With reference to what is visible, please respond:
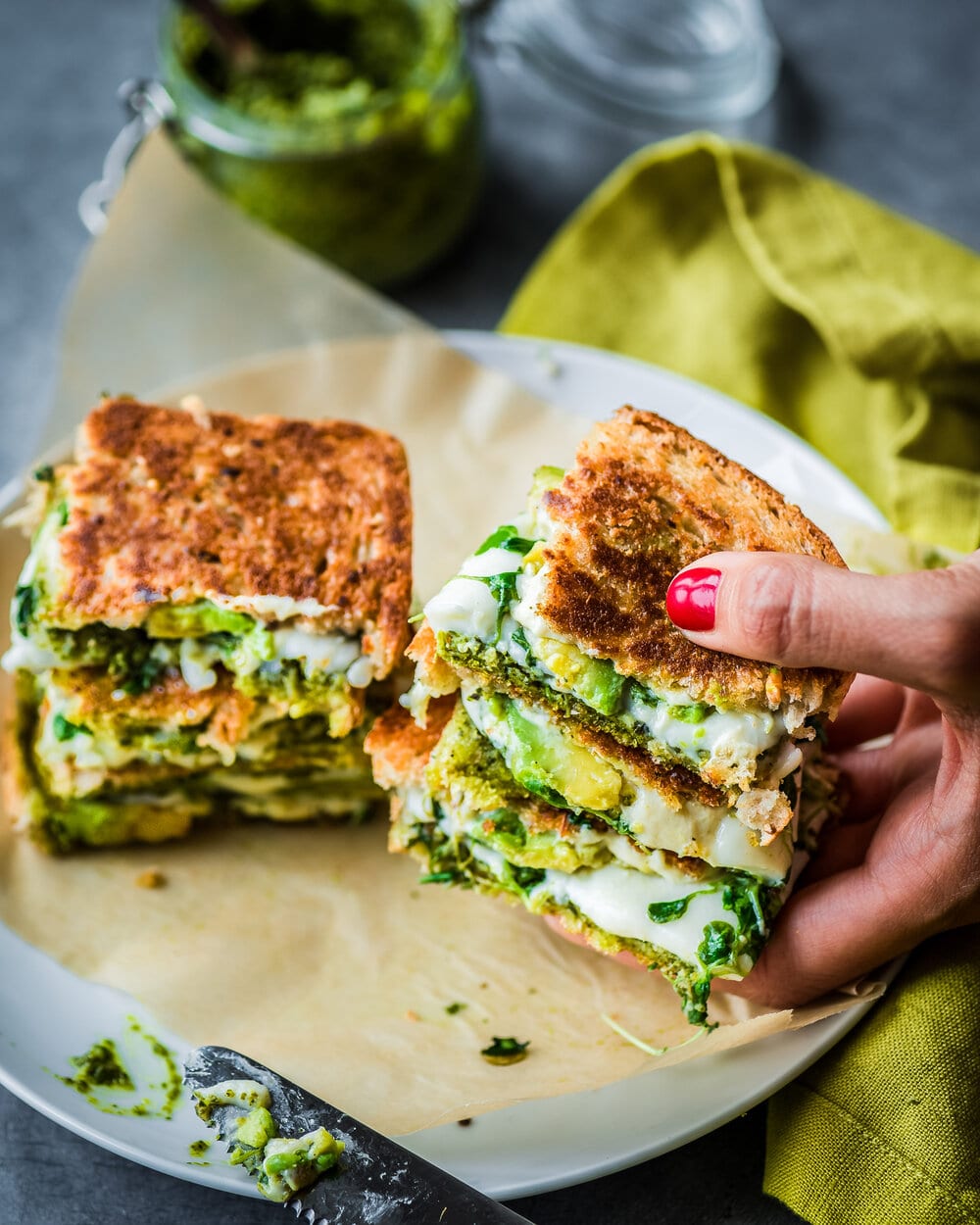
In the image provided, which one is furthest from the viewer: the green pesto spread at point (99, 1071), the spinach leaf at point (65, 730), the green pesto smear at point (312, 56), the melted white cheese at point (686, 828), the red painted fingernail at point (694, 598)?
the green pesto smear at point (312, 56)

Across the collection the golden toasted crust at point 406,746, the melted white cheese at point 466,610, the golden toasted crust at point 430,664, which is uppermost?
the melted white cheese at point 466,610

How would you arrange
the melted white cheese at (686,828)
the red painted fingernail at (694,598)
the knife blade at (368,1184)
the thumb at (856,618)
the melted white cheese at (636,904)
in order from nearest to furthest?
1. the thumb at (856,618)
2. the red painted fingernail at (694,598)
3. the knife blade at (368,1184)
4. the melted white cheese at (686,828)
5. the melted white cheese at (636,904)

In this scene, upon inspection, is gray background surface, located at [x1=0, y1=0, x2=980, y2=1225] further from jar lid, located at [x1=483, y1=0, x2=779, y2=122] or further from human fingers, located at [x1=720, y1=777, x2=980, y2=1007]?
human fingers, located at [x1=720, y1=777, x2=980, y2=1007]

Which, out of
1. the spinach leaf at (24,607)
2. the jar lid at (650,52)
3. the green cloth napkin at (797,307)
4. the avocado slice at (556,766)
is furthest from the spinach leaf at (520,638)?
the jar lid at (650,52)

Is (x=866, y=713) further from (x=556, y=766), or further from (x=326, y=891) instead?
(x=326, y=891)

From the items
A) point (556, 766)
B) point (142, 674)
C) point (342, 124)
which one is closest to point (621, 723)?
point (556, 766)

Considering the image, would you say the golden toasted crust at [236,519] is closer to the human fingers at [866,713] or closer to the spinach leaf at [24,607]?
the spinach leaf at [24,607]
